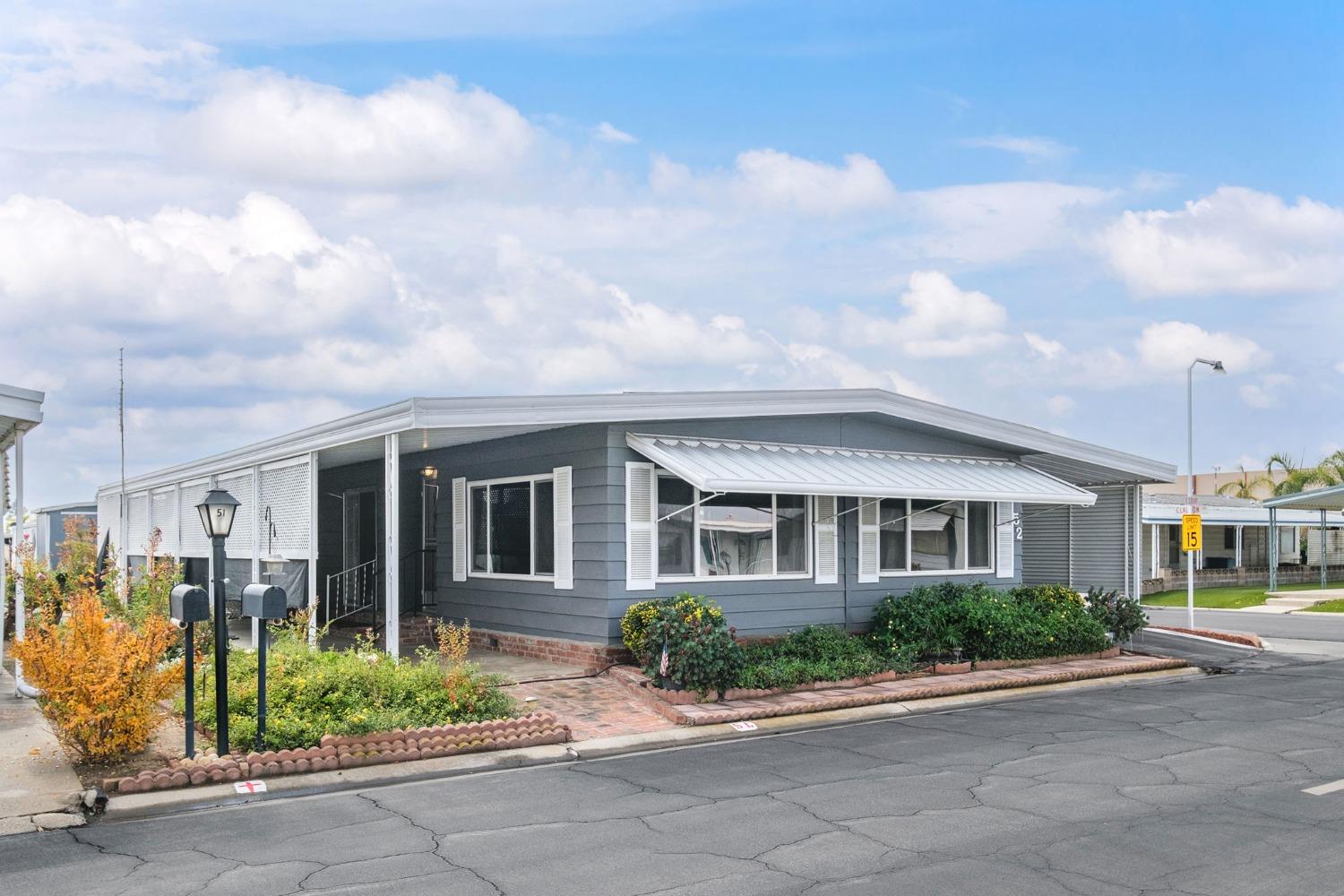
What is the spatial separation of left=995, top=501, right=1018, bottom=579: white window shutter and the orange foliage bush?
39.4ft

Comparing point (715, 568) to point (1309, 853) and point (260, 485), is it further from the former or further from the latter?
point (1309, 853)

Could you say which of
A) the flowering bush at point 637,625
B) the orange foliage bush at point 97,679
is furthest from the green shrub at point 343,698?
the flowering bush at point 637,625

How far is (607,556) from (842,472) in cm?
323

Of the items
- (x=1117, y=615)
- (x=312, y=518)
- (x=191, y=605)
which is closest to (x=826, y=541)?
(x=1117, y=615)

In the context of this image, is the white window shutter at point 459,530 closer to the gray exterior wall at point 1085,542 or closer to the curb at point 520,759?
the curb at point 520,759

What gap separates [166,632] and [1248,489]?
50614 mm

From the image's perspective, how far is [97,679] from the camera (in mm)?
8984

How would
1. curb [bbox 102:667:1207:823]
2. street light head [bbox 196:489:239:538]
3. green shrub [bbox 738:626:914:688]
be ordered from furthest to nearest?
green shrub [bbox 738:626:914:688], street light head [bbox 196:489:239:538], curb [bbox 102:667:1207:823]

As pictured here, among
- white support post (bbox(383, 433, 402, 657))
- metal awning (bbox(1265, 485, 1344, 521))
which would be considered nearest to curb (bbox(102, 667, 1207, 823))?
white support post (bbox(383, 433, 402, 657))

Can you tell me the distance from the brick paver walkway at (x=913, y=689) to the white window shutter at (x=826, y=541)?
186 centimetres

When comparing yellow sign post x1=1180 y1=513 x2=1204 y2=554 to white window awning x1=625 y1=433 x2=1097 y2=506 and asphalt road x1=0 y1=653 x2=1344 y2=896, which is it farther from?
asphalt road x1=0 y1=653 x2=1344 y2=896

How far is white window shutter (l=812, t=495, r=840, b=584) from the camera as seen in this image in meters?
15.3

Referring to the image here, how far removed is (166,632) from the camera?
9.66 m

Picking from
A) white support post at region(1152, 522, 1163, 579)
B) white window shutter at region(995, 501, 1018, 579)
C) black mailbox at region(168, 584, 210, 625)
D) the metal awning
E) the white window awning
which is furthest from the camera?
white support post at region(1152, 522, 1163, 579)
